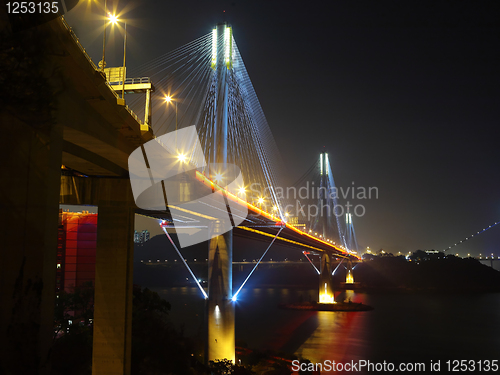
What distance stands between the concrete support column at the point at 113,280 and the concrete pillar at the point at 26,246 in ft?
26.2

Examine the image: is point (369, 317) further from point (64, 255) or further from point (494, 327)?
point (64, 255)

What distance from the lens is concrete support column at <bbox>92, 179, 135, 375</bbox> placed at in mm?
15000

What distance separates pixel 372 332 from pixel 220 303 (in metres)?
28.9

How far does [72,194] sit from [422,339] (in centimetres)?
4058

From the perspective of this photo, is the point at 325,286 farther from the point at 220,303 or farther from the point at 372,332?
the point at 220,303

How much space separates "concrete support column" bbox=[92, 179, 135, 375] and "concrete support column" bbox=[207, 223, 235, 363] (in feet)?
32.8

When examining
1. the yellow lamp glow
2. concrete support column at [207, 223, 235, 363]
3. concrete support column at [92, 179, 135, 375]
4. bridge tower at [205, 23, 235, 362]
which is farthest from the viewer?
bridge tower at [205, 23, 235, 362]

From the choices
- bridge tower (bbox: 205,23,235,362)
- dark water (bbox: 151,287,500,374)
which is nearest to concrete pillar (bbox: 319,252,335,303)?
dark water (bbox: 151,287,500,374)

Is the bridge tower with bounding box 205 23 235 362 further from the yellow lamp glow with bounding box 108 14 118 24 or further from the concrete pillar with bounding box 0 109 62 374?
the concrete pillar with bounding box 0 109 62 374

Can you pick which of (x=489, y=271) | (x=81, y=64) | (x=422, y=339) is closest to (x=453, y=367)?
(x=422, y=339)

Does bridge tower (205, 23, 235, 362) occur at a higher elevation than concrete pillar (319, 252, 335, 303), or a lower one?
higher

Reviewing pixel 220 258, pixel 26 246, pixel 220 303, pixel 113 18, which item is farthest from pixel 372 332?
pixel 26 246

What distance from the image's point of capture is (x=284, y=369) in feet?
78.9

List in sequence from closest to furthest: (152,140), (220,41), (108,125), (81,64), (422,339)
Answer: (81,64) → (108,125) → (152,140) → (220,41) → (422,339)
